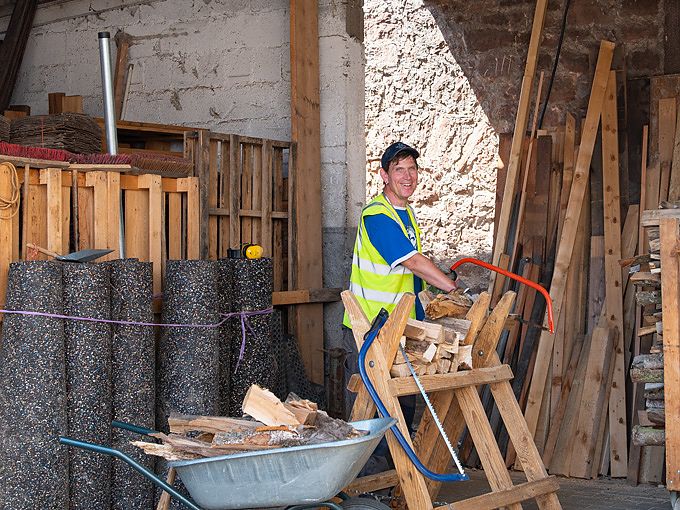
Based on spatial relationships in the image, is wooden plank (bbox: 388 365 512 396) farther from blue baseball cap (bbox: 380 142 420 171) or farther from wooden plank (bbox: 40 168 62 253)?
wooden plank (bbox: 40 168 62 253)

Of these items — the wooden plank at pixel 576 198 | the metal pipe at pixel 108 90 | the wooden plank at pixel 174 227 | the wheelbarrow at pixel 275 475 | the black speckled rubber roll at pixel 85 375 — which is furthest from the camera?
the wooden plank at pixel 576 198

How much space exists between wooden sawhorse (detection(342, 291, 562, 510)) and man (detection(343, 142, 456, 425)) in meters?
0.57

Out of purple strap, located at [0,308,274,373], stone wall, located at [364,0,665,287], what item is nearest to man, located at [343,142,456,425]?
purple strap, located at [0,308,274,373]

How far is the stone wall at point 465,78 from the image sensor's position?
7.15m

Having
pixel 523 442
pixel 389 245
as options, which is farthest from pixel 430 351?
pixel 389 245

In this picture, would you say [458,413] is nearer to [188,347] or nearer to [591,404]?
[188,347]

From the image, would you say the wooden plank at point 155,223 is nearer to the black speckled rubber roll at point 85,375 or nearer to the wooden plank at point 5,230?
the black speckled rubber roll at point 85,375

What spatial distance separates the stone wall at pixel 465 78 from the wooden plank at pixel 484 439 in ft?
8.49

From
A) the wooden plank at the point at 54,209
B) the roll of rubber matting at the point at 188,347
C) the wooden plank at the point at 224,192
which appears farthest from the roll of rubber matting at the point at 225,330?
the wooden plank at the point at 224,192

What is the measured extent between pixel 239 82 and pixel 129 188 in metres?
2.41

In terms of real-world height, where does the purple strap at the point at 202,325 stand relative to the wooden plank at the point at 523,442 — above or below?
above

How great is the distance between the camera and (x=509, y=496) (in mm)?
4871

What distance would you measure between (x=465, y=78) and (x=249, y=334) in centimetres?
294

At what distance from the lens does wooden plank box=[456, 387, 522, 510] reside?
5012 millimetres
